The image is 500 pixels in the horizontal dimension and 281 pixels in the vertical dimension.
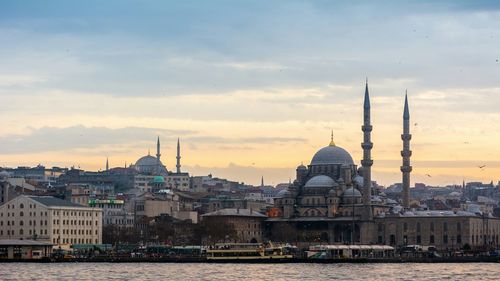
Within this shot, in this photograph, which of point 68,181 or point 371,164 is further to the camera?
point 68,181

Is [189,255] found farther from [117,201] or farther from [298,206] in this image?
[117,201]

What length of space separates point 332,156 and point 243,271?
6390 centimetres

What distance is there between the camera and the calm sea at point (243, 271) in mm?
76312

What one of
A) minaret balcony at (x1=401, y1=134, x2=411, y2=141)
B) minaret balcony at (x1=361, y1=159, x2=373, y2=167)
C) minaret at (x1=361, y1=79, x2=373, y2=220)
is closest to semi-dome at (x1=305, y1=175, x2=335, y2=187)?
minaret at (x1=361, y1=79, x2=373, y2=220)

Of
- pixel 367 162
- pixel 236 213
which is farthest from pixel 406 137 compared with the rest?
pixel 236 213

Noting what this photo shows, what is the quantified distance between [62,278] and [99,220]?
48.7m

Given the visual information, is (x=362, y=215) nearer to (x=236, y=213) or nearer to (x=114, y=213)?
(x=236, y=213)

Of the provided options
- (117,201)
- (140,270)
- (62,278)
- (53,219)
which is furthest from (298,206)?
(62,278)

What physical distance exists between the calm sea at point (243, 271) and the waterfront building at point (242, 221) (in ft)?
119

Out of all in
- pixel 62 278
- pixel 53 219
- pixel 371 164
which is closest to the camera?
pixel 62 278

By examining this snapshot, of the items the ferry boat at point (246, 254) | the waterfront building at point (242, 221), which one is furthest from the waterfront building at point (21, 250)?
the waterfront building at point (242, 221)

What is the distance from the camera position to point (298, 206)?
142 meters

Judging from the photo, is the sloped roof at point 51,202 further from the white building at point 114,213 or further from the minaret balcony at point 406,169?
the minaret balcony at point 406,169

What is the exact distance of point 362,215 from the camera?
13475cm
